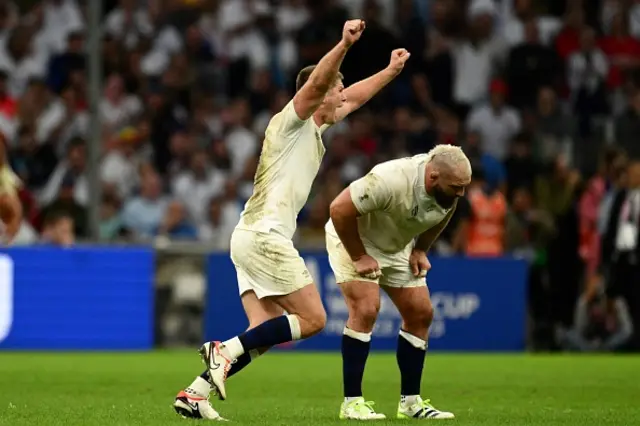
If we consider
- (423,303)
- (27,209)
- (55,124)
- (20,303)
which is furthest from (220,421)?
(55,124)

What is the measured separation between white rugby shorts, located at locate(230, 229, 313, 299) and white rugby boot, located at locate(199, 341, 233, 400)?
0.50 meters

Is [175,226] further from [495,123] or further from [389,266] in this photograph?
[389,266]

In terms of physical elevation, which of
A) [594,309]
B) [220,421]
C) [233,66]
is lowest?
[594,309]

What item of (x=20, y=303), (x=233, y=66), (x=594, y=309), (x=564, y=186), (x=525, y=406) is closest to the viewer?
(x=525, y=406)

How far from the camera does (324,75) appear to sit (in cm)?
885

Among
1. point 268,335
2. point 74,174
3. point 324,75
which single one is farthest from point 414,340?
point 74,174

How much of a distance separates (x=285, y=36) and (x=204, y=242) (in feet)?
15.7

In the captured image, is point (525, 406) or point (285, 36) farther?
point (285, 36)

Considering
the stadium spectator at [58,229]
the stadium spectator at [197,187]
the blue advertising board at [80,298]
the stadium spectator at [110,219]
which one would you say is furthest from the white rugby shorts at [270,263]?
the stadium spectator at [197,187]

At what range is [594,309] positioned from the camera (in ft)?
61.2

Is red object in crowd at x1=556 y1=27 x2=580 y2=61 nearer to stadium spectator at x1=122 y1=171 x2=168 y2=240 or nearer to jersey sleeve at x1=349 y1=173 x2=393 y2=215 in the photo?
stadium spectator at x1=122 y1=171 x2=168 y2=240

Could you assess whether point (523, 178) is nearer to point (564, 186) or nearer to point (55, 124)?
point (564, 186)

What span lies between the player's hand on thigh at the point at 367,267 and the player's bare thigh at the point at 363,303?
9 cm

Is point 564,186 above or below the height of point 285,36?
below
